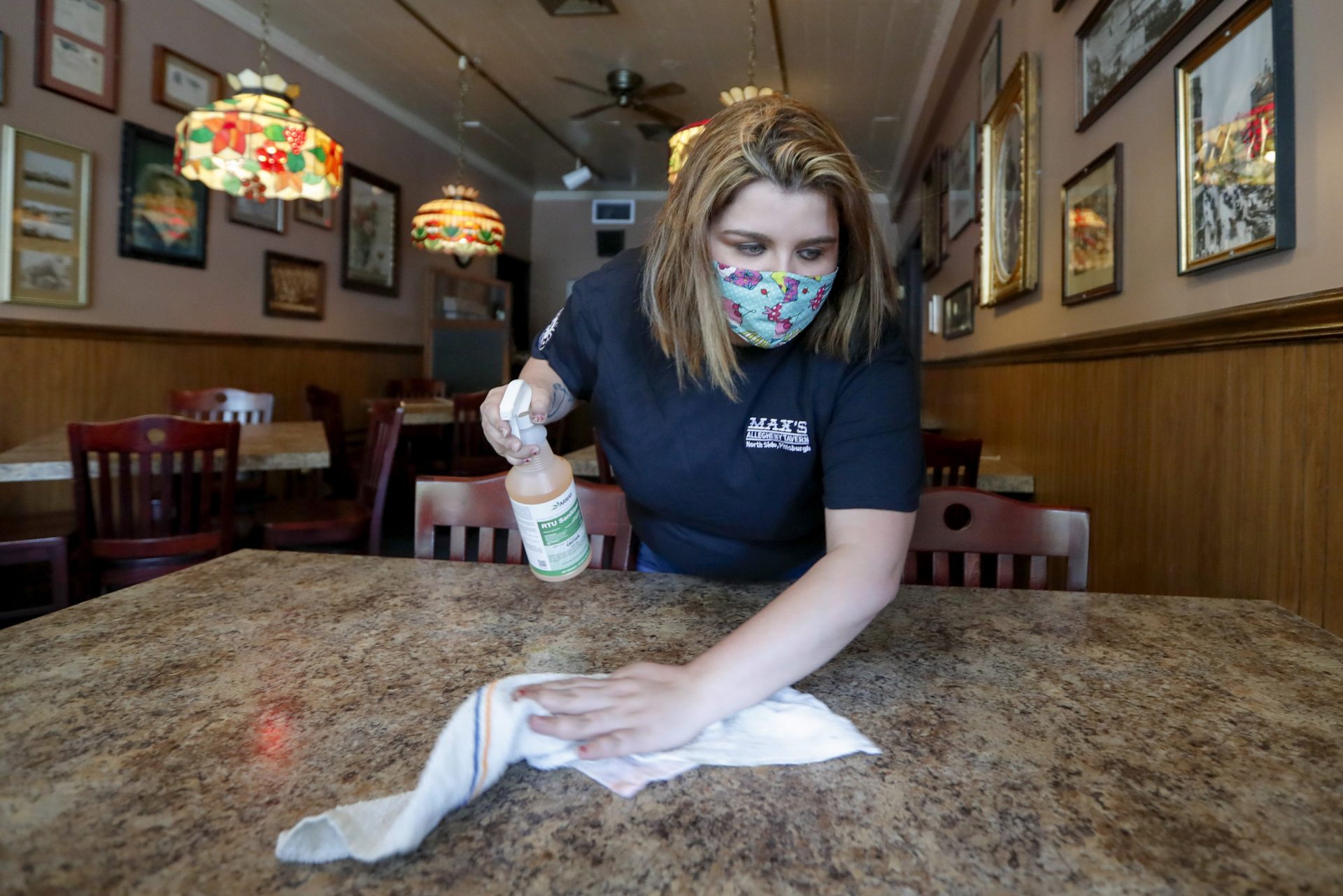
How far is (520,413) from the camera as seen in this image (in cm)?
87

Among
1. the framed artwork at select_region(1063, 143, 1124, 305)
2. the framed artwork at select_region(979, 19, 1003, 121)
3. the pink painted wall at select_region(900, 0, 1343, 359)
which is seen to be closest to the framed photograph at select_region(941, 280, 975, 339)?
the pink painted wall at select_region(900, 0, 1343, 359)

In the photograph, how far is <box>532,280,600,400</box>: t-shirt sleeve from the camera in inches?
48.4

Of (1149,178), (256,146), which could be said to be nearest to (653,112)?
(256,146)

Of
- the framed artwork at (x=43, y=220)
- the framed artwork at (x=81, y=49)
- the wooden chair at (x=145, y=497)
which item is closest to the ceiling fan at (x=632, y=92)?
the framed artwork at (x=81, y=49)

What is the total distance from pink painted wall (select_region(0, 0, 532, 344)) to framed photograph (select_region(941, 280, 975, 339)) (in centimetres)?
432

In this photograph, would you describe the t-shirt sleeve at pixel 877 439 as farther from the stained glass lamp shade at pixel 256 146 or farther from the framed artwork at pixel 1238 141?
the stained glass lamp shade at pixel 256 146

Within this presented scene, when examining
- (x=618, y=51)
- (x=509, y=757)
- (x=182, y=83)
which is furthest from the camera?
(x=618, y=51)

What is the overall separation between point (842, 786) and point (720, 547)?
0.61 metres

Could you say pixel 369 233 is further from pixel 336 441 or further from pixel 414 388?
pixel 336 441

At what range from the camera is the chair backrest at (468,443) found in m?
4.31

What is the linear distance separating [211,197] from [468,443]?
2074mm

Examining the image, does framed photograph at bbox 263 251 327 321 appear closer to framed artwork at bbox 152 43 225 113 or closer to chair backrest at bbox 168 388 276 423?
framed artwork at bbox 152 43 225 113

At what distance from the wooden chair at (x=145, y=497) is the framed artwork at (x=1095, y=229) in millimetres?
Result: 2507

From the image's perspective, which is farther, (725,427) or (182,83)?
(182,83)
